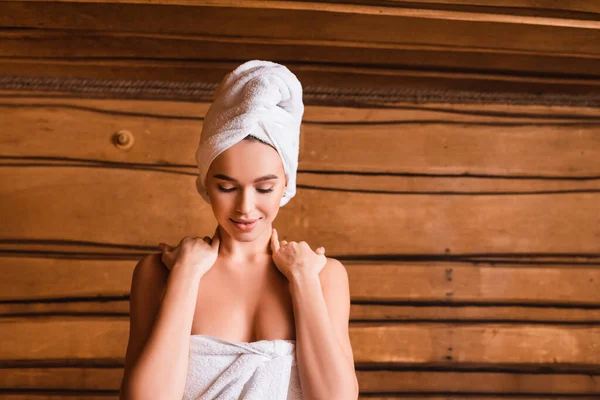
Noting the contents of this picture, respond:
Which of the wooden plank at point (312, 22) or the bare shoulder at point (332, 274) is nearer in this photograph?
the bare shoulder at point (332, 274)

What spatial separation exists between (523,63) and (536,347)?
110cm

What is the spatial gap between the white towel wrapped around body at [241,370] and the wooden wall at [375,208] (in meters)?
1.00

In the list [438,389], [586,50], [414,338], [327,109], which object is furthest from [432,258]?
[586,50]

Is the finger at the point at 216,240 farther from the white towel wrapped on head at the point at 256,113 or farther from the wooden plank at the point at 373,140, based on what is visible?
the wooden plank at the point at 373,140

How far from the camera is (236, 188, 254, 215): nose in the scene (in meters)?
1.38

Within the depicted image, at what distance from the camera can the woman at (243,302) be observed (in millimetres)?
1352

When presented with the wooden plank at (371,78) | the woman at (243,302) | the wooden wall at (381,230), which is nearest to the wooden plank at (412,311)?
the wooden wall at (381,230)

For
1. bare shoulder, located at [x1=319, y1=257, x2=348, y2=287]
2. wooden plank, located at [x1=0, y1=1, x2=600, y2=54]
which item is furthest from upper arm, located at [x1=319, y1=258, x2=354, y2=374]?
wooden plank, located at [x1=0, y1=1, x2=600, y2=54]

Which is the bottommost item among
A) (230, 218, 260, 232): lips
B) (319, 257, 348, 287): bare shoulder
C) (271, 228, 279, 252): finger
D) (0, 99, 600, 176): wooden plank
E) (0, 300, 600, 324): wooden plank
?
(319, 257, 348, 287): bare shoulder

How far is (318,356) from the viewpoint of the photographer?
1366mm

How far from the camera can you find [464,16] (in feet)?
6.03

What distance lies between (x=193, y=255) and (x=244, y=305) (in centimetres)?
17

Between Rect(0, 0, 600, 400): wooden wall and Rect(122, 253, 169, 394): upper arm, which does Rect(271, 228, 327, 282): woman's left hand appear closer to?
Rect(122, 253, 169, 394): upper arm

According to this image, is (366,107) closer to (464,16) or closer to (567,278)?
(464,16)
